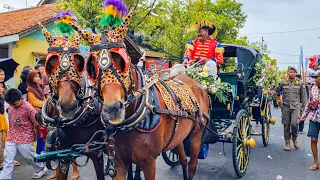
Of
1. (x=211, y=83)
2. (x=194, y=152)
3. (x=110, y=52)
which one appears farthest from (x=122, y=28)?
(x=211, y=83)

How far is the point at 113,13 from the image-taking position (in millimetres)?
2971

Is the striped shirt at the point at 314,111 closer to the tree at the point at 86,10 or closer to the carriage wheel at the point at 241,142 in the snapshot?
the carriage wheel at the point at 241,142

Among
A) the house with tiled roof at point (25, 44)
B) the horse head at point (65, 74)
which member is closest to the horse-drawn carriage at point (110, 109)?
the horse head at point (65, 74)

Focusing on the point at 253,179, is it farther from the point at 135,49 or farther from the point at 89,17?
the point at 135,49

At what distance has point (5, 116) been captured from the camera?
18.9 ft

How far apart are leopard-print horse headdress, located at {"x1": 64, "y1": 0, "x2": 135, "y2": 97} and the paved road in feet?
10.5

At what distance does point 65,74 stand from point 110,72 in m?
0.77

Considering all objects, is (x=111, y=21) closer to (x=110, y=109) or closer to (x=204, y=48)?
(x=110, y=109)

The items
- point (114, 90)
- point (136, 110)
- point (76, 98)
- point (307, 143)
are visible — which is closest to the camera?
point (114, 90)

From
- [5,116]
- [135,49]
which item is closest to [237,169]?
[5,116]

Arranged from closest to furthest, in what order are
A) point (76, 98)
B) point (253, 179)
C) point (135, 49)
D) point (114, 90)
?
1. point (114, 90)
2. point (76, 98)
3. point (253, 179)
4. point (135, 49)

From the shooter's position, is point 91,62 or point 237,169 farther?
point 237,169

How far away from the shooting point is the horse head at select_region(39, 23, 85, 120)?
10.4 ft

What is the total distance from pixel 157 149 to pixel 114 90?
919 mm
